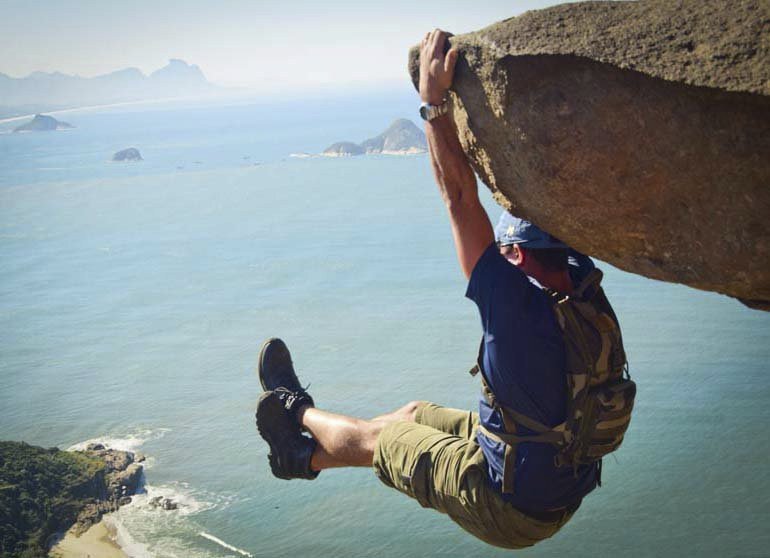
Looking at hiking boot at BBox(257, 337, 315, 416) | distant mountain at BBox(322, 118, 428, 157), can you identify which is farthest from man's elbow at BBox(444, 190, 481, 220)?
distant mountain at BBox(322, 118, 428, 157)

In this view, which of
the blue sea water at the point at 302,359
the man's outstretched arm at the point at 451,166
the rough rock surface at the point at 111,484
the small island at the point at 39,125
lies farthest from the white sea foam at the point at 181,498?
the small island at the point at 39,125

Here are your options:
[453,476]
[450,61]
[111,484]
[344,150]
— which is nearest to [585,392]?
[453,476]

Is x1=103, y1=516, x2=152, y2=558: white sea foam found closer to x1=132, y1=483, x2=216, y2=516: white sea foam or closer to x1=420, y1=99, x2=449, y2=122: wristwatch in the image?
x1=132, y1=483, x2=216, y2=516: white sea foam

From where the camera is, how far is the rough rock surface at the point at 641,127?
2533mm

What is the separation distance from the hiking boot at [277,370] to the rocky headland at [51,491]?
7.68 meters

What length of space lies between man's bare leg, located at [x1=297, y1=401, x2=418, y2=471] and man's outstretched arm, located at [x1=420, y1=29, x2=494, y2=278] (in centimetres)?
124

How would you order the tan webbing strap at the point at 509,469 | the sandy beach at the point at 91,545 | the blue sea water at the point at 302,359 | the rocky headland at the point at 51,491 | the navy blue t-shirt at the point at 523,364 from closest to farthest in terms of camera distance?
the navy blue t-shirt at the point at 523,364 → the tan webbing strap at the point at 509,469 → the sandy beach at the point at 91,545 → the rocky headland at the point at 51,491 → the blue sea water at the point at 302,359

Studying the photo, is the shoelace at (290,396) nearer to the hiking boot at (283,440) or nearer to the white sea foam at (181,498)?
the hiking boot at (283,440)

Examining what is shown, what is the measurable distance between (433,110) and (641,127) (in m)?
0.86

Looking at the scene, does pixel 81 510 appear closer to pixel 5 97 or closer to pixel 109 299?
pixel 109 299

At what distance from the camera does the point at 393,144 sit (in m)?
48.9

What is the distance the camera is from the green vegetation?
11.3 m

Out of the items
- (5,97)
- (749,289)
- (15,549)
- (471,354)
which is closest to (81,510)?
(15,549)

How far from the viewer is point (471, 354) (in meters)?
18.0
